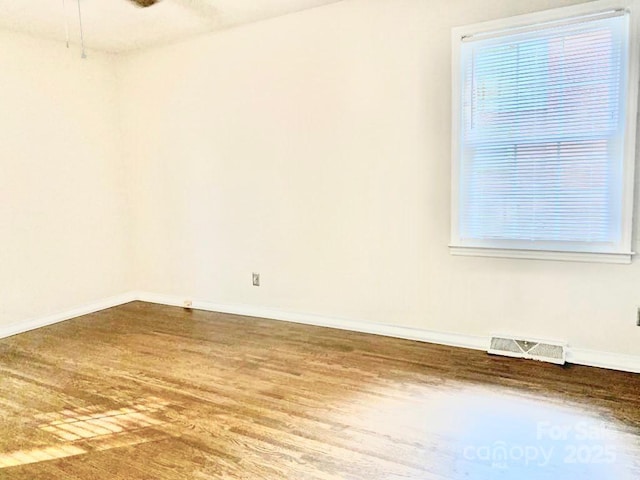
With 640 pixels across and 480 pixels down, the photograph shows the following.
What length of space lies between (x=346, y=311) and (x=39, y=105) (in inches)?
123

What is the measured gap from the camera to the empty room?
2203 millimetres

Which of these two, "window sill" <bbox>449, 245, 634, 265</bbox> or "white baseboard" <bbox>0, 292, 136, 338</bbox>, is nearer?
"window sill" <bbox>449, 245, 634, 265</bbox>

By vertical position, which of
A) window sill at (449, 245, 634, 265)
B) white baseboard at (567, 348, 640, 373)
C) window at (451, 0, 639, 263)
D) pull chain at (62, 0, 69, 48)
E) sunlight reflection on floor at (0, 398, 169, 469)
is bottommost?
sunlight reflection on floor at (0, 398, 169, 469)

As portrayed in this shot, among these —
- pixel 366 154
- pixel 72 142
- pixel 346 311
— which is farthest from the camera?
pixel 72 142

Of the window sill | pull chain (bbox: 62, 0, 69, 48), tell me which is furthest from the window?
pull chain (bbox: 62, 0, 69, 48)

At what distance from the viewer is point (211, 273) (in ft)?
14.4

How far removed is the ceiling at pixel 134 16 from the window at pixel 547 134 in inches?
53.9

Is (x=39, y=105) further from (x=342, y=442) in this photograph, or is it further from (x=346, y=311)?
(x=342, y=442)

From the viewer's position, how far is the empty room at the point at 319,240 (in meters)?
2.20

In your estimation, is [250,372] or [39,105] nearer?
[250,372]

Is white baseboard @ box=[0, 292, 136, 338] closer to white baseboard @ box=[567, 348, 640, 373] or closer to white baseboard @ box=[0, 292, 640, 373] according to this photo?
white baseboard @ box=[0, 292, 640, 373]

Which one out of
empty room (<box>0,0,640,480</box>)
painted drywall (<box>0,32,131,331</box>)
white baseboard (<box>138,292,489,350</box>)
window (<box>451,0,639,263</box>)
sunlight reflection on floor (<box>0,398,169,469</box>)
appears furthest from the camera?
painted drywall (<box>0,32,131,331</box>)

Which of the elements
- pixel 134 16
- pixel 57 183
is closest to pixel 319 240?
pixel 134 16

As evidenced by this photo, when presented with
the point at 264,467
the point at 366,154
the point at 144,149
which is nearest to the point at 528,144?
the point at 366,154
